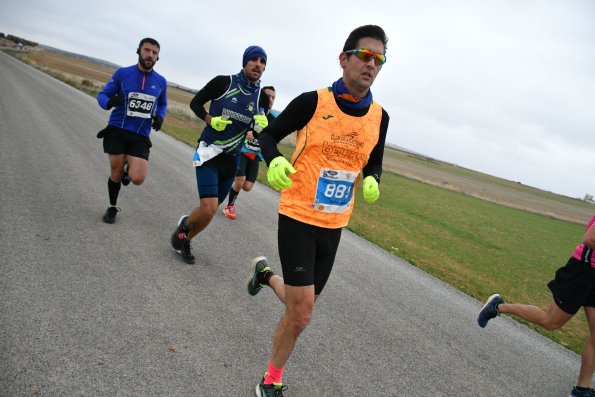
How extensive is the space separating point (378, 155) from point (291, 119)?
86cm

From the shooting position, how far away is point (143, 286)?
3.90m

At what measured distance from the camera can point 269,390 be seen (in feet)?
8.64

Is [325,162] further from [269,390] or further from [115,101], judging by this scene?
[115,101]

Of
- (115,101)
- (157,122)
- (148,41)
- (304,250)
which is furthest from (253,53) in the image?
(304,250)

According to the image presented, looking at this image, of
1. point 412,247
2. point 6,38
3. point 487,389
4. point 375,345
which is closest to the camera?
point 487,389

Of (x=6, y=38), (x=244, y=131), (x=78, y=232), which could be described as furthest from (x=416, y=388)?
(x=6, y=38)

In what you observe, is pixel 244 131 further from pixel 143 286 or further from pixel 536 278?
pixel 536 278

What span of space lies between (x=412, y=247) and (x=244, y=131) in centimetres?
590

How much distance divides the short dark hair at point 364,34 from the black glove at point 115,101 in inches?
146

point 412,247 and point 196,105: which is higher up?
point 196,105

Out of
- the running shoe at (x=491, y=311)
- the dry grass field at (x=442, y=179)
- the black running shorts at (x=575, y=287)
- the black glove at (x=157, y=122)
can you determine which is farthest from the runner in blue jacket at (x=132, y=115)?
the dry grass field at (x=442, y=179)

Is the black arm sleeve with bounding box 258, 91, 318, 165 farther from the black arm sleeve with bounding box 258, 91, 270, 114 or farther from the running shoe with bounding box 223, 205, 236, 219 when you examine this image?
the running shoe with bounding box 223, 205, 236, 219

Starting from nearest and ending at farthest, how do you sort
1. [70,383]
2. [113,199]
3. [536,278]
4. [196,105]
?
1. [70,383]
2. [196,105]
3. [113,199]
4. [536,278]

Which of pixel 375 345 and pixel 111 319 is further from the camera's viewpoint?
pixel 375 345
